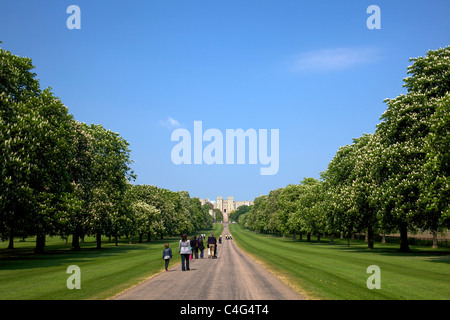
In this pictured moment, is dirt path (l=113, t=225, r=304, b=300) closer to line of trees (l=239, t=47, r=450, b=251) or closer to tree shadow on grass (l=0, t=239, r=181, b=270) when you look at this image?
tree shadow on grass (l=0, t=239, r=181, b=270)

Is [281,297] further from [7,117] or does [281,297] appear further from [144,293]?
[7,117]

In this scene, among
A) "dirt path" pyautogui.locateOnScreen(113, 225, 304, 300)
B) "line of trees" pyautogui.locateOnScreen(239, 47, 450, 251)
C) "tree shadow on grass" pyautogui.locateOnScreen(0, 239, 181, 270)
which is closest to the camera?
"dirt path" pyautogui.locateOnScreen(113, 225, 304, 300)

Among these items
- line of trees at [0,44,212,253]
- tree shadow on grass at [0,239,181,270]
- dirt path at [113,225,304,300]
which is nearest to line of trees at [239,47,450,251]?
dirt path at [113,225,304,300]

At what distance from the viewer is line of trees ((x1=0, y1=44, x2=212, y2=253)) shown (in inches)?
1308

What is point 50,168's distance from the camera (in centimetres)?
3834

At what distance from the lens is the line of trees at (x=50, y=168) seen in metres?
33.2

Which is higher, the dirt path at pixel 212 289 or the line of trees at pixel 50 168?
the line of trees at pixel 50 168

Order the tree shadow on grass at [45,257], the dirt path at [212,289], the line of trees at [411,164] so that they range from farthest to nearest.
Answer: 1. the line of trees at [411,164]
2. the tree shadow on grass at [45,257]
3. the dirt path at [212,289]

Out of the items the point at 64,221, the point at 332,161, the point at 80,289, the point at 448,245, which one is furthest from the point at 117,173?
the point at 448,245

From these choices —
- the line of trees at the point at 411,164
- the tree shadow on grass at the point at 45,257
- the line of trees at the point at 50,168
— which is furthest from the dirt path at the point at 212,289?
the line of trees at the point at 411,164

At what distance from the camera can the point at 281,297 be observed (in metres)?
15.6

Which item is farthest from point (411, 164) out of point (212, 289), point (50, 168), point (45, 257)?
point (45, 257)

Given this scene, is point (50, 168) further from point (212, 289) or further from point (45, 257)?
point (212, 289)

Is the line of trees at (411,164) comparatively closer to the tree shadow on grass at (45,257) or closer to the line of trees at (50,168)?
the tree shadow on grass at (45,257)
